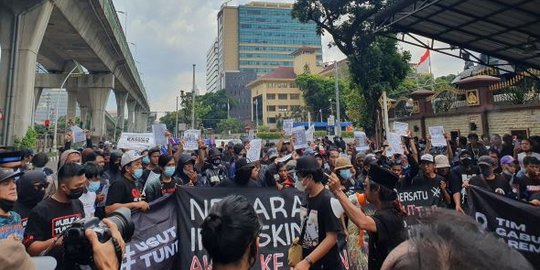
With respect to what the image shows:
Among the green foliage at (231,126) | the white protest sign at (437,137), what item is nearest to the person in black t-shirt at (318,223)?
the white protest sign at (437,137)

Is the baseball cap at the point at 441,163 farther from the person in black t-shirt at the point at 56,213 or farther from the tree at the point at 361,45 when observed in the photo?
the tree at the point at 361,45

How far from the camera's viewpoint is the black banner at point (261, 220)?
13.2 feet

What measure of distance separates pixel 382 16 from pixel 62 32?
57.6ft

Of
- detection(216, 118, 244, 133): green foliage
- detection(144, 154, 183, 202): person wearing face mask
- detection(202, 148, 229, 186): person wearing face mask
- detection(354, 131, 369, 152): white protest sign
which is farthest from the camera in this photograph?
detection(216, 118, 244, 133): green foliage

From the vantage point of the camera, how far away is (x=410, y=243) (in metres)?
1.07

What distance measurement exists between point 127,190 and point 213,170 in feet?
10.8

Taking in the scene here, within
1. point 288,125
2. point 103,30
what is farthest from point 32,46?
point 288,125

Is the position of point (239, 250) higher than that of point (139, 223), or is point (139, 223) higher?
point (239, 250)

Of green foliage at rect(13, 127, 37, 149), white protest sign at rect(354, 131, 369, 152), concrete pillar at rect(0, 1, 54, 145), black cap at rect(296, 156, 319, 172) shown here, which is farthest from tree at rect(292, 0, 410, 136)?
black cap at rect(296, 156, 319, 172)

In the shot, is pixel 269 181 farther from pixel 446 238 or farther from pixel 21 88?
pixel 21 88

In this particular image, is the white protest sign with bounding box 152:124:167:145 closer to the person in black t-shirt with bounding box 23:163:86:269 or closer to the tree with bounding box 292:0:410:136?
the person in black t-shirt with bounding box 23:163:86:269

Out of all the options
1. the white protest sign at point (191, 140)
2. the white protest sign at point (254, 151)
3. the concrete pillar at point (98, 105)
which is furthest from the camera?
the concrete pillar at point (98, 105)

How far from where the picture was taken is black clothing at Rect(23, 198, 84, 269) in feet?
9.23

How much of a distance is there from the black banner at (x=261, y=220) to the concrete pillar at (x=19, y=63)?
13933 mm
